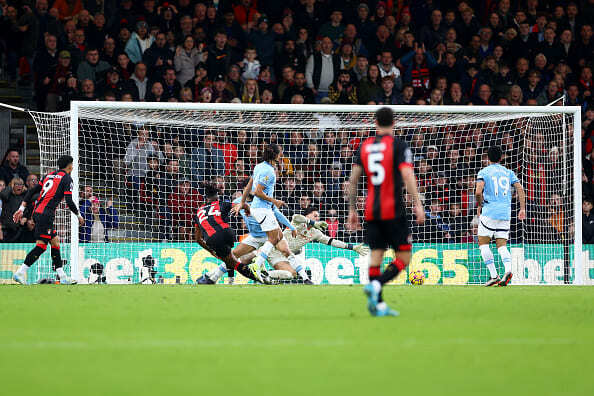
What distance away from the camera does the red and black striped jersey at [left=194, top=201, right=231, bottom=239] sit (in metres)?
12.4

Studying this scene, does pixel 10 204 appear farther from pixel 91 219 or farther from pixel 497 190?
pixel 497 190

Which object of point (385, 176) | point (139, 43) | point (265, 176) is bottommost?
point (385, 176)

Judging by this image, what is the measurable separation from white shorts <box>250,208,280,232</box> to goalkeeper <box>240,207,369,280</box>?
707 mm

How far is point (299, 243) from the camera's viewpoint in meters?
13.4

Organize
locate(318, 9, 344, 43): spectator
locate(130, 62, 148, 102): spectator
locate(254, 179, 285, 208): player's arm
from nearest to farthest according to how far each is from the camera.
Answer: locate(254, 179, 285, 208): player's arm < locate(130, 62, 148, 102): spectator < locate(318, 9, 344, 43): spectator

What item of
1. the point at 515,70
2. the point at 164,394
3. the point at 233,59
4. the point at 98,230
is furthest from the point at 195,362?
the point at 515,70

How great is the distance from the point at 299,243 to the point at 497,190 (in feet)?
10.5

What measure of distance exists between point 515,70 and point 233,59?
608 centimetres

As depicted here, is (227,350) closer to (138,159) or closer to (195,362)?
(195,362)

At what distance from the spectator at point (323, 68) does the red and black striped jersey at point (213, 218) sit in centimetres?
506

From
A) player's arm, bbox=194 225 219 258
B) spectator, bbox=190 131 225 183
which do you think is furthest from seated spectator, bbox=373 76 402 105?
player's arm, bbox=194 225 219 258

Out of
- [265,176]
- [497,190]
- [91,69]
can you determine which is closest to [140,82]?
[91,69]

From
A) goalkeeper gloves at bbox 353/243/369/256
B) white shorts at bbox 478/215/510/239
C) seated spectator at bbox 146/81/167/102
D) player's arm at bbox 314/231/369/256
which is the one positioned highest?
seated spectator at bbox 146/81/167/102

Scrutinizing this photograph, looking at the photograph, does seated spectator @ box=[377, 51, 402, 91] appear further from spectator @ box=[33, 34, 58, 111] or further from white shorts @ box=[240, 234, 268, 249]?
spectator @ box=[33, 34, 58, 111]
